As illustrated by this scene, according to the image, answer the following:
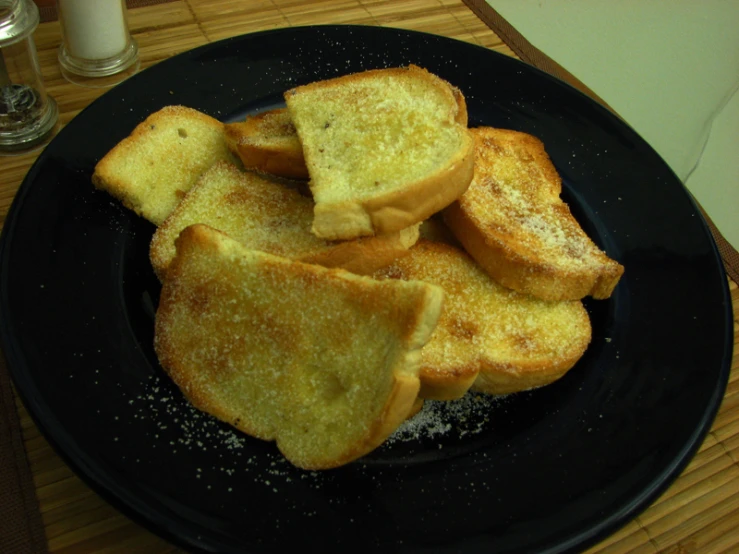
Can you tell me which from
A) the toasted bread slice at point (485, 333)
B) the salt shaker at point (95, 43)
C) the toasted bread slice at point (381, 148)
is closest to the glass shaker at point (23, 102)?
the salt shaker at point (95, 43)

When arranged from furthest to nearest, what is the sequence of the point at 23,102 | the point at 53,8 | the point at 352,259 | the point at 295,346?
the point at 53,8 < the point at 23,102 < the point at 352,259 < the point at 295,346

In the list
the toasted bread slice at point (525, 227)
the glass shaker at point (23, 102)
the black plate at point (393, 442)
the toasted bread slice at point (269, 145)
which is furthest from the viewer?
the glass shaker at point (23, 102)

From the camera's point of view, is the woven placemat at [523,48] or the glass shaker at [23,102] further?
the woven placemat at [523,48]

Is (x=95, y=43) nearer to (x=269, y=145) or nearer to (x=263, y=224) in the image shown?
(x=269, y=145)

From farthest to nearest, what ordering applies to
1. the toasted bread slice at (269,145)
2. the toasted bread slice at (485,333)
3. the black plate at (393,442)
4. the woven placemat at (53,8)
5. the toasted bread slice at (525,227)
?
the woven placemat at (53,8) < the toasted bread slice at (269,145) < the toasted bread slice at (525,227) < the toasted bread slice at (485,333) < the black plate at (393,442)

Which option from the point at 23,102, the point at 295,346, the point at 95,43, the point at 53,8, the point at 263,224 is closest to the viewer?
the point at 295,346

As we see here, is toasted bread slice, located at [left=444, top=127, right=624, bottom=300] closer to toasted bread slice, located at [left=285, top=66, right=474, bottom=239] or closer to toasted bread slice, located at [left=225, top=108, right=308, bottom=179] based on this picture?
toasted bread slice, located at [left=285, top=66, right=474, bottom=239]

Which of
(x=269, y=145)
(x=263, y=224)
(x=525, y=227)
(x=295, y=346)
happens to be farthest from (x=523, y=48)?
(x=295, y=346)

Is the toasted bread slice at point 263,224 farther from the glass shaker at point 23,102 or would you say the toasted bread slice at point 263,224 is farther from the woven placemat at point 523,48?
the woven placemat at point 523,48
